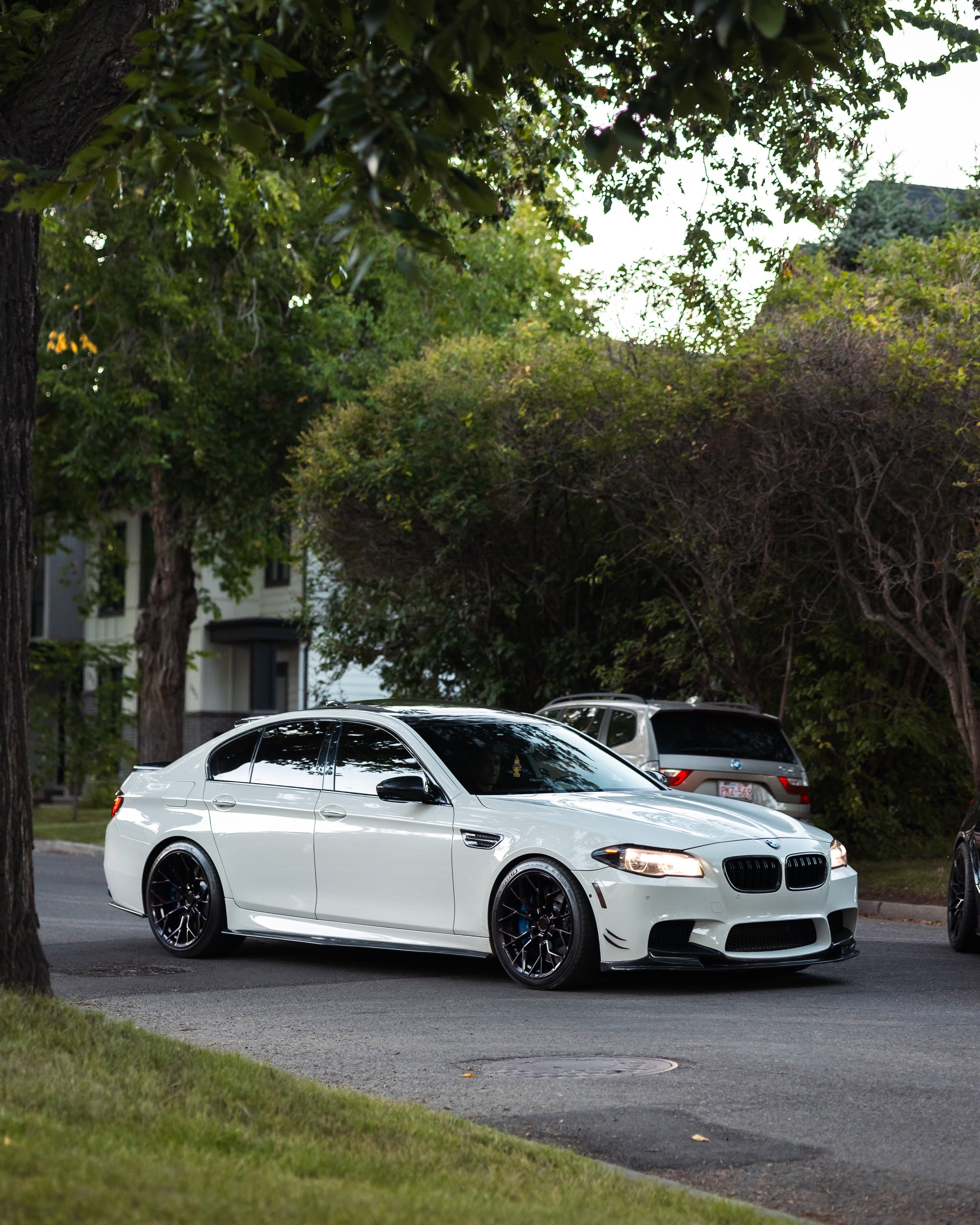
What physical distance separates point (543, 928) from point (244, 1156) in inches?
183

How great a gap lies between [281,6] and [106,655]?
26095 millimetres

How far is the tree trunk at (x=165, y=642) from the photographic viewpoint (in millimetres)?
27938

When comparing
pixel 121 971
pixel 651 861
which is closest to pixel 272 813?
pixel 121 971

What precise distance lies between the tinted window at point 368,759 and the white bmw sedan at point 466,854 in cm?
1

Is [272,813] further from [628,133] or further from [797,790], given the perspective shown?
[797,790]

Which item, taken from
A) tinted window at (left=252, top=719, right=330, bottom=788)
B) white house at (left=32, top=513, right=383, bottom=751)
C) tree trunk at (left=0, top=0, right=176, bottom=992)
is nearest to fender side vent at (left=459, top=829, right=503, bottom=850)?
tinted window at (left=252, top=719, right=330, bottom=788)

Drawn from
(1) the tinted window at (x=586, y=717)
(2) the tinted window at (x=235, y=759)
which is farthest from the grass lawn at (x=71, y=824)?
(2) the tinted window at (x=235, y=759)

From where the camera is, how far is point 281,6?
5676 mm

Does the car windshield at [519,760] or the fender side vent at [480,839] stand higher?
the car windshield at [519,760]

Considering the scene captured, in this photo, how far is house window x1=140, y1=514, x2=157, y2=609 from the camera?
139 ft

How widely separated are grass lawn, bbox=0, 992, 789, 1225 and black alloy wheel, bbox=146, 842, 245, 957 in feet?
14.0

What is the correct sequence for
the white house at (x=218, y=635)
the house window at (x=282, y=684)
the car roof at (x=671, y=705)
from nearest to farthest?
the car roof at (x=671, y=705)
the white house at (x=218, y=635)
the house window at (x=282, y=684)

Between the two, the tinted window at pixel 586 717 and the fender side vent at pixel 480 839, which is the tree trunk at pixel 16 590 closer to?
the fender side vent at pixel 480 839

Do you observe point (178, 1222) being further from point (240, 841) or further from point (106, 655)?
point (106, 655)
